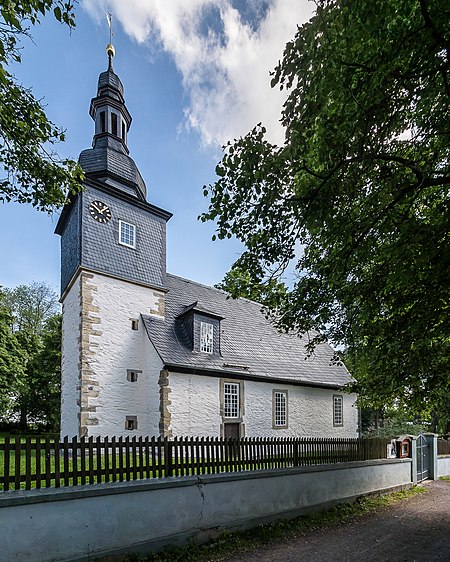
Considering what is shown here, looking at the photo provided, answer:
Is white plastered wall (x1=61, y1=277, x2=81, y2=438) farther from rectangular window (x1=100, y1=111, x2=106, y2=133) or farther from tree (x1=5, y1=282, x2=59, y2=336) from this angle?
tree (x1=5, y1=282, x2=59, y2=336)

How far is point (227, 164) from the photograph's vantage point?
6.05m

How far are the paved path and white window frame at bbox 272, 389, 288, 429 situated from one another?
9.06m

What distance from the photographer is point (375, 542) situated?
686 cm

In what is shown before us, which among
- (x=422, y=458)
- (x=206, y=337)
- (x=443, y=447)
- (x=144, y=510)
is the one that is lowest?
(x=443, y=447)

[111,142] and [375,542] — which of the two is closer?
[375,542]

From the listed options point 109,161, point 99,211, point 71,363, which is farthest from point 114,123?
point 71,363

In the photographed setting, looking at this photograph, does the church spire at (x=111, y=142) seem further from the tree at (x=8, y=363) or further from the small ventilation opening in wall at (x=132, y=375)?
the tree at (x=8, y=363)

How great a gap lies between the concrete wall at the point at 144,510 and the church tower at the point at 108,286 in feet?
26.0

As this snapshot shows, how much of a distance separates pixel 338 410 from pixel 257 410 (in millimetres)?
6244

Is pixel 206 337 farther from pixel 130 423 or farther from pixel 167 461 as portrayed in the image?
pixel 167 461

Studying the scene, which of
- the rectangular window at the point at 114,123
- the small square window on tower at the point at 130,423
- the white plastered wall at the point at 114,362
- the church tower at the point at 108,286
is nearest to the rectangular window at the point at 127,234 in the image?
the church tower at the point at 108,286

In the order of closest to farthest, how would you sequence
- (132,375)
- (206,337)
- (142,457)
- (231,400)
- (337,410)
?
(142,457) → (132,375) → (231,400) → (206,337) → (337,410)

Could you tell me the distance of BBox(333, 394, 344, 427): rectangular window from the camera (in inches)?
835

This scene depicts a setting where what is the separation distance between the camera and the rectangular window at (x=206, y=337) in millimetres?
16844
